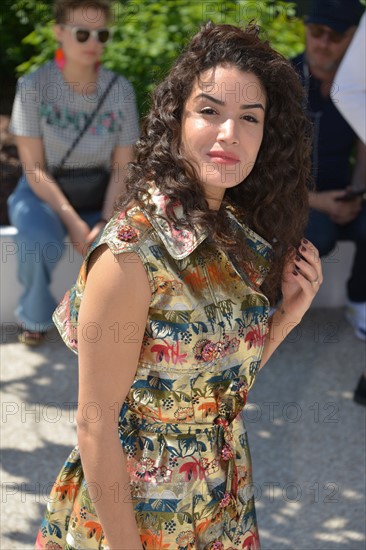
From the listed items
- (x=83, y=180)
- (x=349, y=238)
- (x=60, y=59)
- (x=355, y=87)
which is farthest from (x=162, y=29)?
(x=355, y=87)

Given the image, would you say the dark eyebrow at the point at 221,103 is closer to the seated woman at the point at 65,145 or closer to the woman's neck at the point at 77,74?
the seated woman at the point at 65,145

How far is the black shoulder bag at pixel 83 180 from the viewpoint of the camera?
469 cm

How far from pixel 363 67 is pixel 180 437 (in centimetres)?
249

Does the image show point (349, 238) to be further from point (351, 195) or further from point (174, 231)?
point (174, 231)

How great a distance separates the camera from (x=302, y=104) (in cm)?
223

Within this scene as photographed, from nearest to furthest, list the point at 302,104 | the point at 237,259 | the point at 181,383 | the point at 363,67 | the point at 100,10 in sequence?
the point at 181,383 → the point at 237,259 → the point at 302,104 → the point at 363,67 → the point at 100,10

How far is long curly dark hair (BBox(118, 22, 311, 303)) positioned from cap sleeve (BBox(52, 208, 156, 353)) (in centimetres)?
5

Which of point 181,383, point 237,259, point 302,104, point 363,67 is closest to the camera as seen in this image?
point 181,383

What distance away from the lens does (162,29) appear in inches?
227

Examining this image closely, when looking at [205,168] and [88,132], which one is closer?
[205,168]

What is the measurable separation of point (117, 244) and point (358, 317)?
3.34 meters

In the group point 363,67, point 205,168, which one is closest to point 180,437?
point 205,168

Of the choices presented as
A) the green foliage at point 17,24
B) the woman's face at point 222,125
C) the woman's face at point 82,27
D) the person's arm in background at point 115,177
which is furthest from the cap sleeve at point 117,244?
the green foliage at point 17,24

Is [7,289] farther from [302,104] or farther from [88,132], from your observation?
[302,104]
